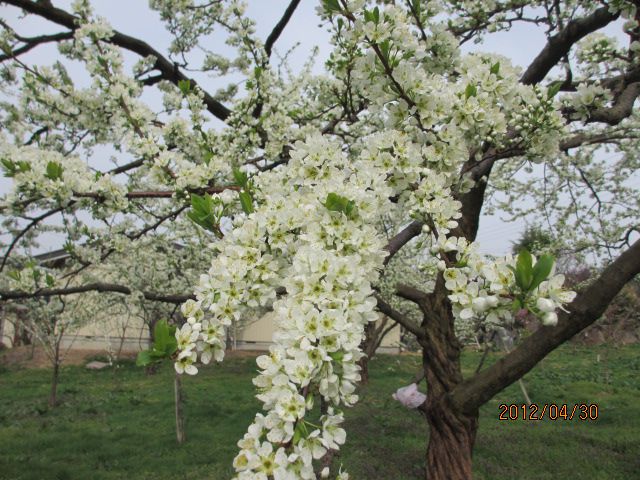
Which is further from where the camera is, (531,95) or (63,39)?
(63,39)

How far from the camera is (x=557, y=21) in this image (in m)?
A: 4.30

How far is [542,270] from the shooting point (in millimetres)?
1264

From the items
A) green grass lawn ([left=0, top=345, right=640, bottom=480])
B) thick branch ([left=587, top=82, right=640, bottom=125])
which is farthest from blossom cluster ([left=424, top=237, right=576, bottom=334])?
green grass lawn ([left=0, top=345, right=640, bottom=480])

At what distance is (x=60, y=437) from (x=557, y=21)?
851 cm

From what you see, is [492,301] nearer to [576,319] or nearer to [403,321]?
[576,319]

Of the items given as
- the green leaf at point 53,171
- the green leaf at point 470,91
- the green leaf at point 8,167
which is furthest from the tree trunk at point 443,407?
the green leaf at point 8,167

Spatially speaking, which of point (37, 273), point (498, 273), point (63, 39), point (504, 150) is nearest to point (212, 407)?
point (37, 273)

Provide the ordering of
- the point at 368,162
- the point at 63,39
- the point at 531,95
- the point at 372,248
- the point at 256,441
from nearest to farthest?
the point at 256,441 → the point at 372,248 → the point at 368,162 → the point at 531,95 → the point at 63,39

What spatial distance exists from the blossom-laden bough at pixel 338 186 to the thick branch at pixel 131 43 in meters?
0.02

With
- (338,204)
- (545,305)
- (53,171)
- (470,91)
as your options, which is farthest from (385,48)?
(53,171)

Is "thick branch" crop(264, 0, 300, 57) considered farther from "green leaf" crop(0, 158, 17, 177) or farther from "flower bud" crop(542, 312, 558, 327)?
"flower bud" crop(542, 312, 558, 327)

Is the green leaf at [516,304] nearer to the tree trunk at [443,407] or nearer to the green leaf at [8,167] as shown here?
the tree trunk at [443,407]

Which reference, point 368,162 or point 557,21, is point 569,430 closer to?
point 557,21

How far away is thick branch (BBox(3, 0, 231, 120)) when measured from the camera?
5.06 m
